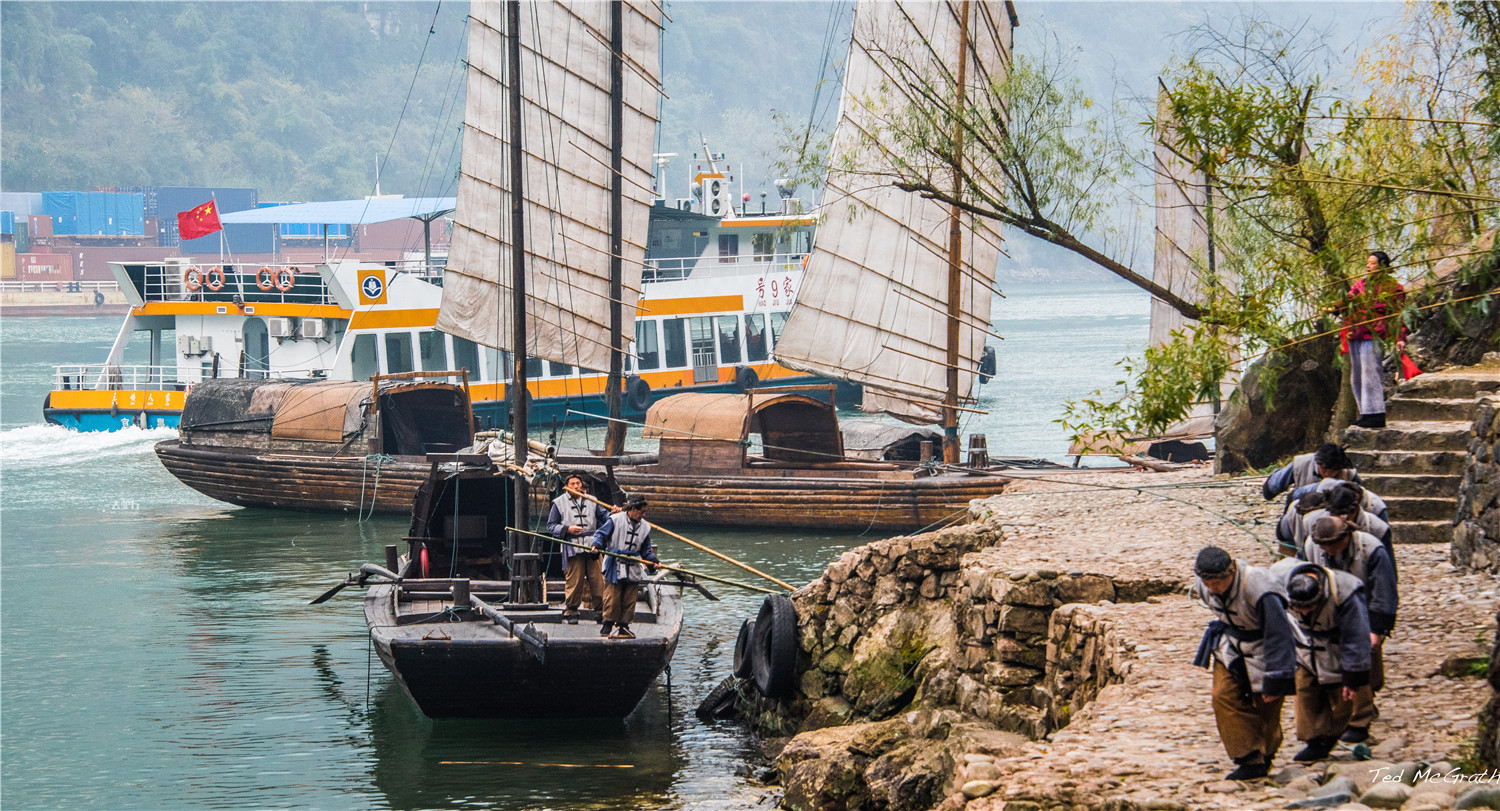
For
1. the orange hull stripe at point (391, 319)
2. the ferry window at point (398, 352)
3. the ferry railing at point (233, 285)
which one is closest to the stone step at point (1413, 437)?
the orange hull stripe at point (391, 319)

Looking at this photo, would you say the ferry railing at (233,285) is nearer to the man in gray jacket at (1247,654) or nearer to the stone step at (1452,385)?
the stone step at (1452,385)

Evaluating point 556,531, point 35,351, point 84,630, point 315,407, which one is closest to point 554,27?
point 315,407

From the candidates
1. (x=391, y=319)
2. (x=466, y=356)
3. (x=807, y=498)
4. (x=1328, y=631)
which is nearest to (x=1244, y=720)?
(x=1328, y=631)

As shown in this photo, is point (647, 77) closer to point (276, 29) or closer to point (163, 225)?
point (163, 225)

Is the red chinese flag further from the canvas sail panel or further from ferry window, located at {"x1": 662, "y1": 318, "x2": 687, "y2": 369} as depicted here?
the canvas sail panel

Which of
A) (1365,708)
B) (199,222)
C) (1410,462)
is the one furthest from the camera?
(199,222)

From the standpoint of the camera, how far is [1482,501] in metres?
8.73

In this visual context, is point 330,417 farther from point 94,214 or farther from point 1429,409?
point 94,214

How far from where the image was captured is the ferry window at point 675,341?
126ft

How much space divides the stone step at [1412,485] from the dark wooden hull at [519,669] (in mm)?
5415

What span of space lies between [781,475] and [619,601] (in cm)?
1077

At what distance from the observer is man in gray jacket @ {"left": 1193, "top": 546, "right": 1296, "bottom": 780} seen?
19.6ft

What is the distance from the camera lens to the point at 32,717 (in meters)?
12.9

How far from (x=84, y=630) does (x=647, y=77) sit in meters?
14.3
